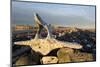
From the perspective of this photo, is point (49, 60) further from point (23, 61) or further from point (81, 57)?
point (81, 57)

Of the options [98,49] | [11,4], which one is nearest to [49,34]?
[11,4]

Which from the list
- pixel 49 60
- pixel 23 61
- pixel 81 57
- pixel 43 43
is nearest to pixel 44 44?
pixel 43 43

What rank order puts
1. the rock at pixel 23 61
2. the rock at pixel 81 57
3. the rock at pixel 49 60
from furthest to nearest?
the rock at pixel 81 57 → the rock at pixel 49 60 → the rock at pixel 23 61

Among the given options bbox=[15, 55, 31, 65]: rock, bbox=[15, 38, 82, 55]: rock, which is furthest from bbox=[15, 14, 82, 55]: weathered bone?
bbox=[15, 55, 31, 65]: rock

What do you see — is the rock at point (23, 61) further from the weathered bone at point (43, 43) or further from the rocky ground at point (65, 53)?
the weathered bone at point (43, 43)

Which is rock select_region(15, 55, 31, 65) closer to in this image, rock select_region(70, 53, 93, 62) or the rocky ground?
the rocky ground

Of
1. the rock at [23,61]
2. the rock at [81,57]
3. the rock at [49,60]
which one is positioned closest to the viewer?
the rock at [23,61]

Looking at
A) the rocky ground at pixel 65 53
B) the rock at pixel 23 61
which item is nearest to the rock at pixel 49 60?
the rocky ground at pixel 65 53

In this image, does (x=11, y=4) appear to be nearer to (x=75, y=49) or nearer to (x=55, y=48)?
(x=55, y=48)
